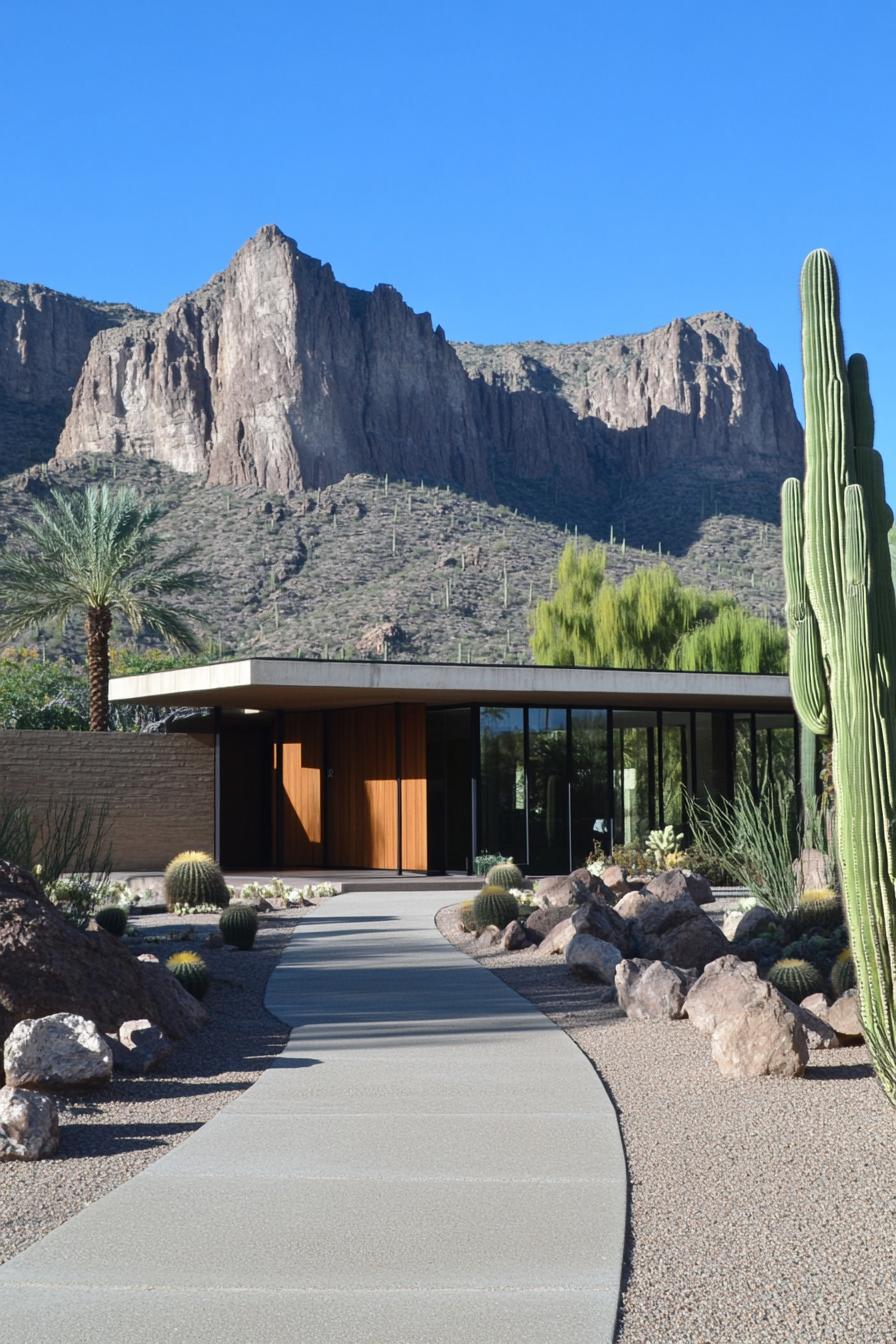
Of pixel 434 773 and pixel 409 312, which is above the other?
pixel 409 312

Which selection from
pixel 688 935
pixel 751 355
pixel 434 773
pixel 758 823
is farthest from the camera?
pixel 751 355

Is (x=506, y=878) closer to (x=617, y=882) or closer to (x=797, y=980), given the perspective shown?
(x=617, y=882)

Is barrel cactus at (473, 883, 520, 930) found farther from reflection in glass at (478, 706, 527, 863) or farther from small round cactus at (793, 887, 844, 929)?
reflection in glass at (478, 706, 527, 863)

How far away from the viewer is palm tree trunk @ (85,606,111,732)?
28.0 meters

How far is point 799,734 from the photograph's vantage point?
26359mm

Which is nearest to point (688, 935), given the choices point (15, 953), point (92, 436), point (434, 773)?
point (15, 953)

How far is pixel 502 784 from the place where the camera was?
2344 centimetres

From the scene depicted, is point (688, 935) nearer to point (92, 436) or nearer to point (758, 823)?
point (758, 823)

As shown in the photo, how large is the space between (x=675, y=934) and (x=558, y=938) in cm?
168

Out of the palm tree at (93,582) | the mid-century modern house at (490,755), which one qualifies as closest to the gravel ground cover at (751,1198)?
the mid-century modern house at (490,755)

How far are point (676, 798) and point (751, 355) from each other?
9177 cm

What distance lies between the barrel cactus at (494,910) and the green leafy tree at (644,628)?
29.0m

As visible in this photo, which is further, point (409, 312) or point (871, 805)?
point (409, 312)

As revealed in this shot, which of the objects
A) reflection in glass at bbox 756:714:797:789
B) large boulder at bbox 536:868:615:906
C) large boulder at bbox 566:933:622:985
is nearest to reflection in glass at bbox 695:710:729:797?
reflection in glass at bbox 756:714:797:789
